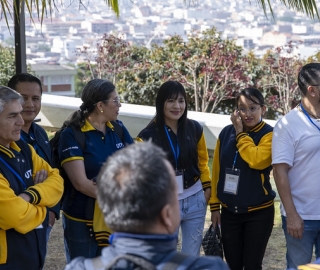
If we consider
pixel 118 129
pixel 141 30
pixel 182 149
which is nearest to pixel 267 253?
pixel 182 149

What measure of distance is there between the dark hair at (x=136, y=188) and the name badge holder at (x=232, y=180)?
2.61 meters

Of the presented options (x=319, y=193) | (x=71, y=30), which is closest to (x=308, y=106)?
(x=319, y=193)

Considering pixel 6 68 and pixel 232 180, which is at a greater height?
pixel 232 180

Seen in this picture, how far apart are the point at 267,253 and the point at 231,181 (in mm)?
1819

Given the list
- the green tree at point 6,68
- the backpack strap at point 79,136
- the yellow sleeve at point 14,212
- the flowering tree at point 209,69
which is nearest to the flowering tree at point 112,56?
the flowering tree at point 209,69

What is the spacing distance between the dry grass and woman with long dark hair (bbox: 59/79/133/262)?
1.60m

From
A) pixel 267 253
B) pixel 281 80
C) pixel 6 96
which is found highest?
pixel 6 96

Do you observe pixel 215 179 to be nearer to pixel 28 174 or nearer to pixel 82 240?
pixel 82 240

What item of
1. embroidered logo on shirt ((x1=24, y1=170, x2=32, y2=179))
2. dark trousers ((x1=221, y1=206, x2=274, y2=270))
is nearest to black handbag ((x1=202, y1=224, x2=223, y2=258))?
dark trousers ((x1=221, y1=206, x2=274, y2=270))

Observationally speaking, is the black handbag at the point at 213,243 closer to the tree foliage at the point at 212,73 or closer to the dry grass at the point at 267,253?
the dry grass at the point at 267,253

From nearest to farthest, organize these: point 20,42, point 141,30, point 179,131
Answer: point 179,131
point 20,42
point 141,30

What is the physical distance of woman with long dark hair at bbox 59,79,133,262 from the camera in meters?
4.16

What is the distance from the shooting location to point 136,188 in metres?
1.85

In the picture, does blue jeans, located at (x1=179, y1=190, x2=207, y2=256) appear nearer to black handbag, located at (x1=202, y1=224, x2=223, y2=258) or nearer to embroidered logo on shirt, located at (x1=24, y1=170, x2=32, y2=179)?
black handbag, located at (x1=202, y1=224, x2=223, y2=258)
